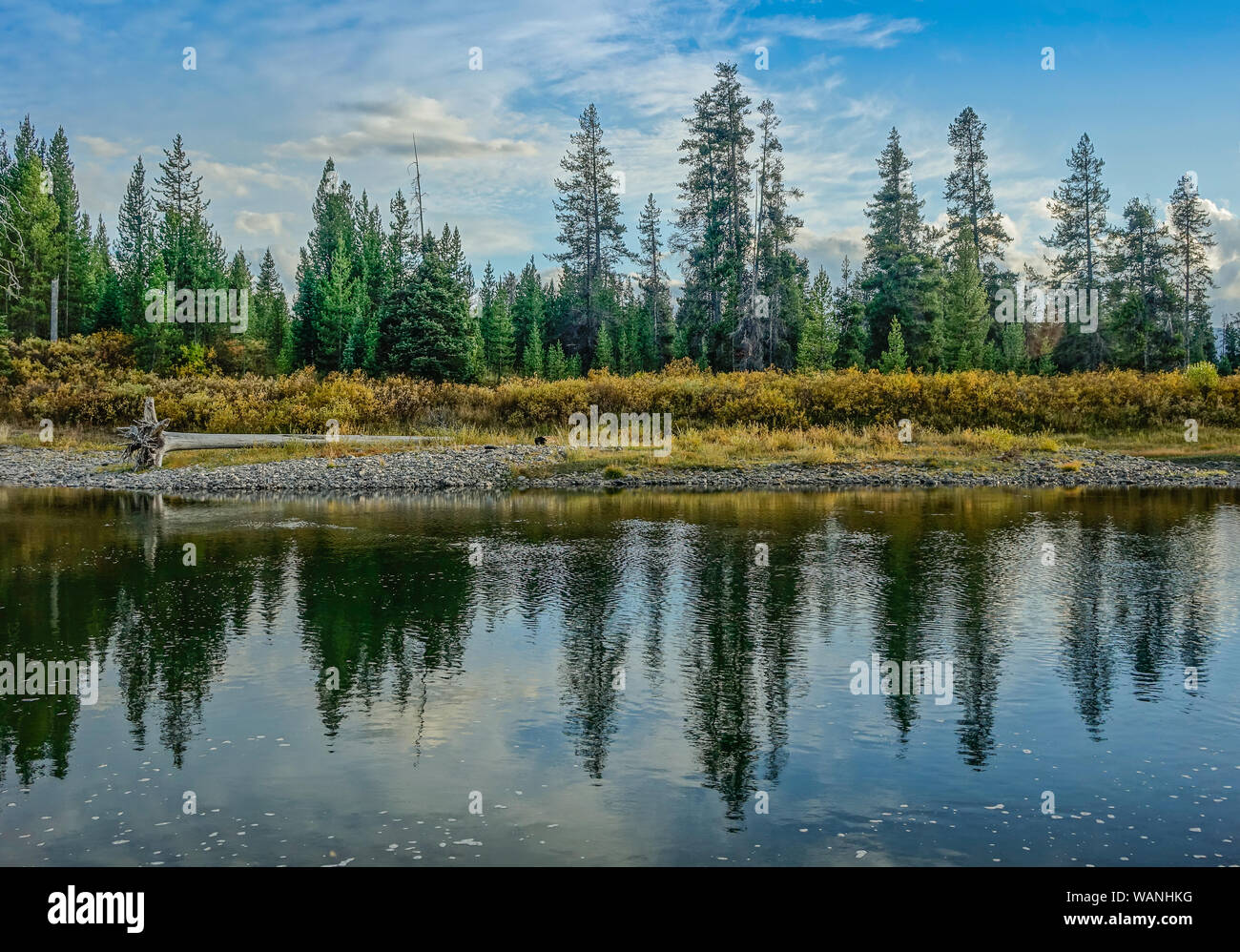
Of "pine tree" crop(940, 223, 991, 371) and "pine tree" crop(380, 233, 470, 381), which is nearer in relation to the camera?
"pine tree" crop(380, 233, 470, 381)

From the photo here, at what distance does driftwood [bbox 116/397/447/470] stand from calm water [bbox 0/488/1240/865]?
17044 millimetres

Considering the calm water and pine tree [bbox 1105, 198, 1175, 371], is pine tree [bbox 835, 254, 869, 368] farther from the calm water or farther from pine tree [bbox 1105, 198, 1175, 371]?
the calm water

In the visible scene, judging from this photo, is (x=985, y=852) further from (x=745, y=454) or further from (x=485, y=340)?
(x=485, y=340)

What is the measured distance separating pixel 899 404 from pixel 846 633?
3107 cm

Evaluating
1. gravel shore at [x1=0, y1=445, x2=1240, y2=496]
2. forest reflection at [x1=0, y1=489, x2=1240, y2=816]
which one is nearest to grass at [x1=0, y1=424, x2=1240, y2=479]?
gravel shore at [x1=0, y1=445, x2=1240, y2=496]

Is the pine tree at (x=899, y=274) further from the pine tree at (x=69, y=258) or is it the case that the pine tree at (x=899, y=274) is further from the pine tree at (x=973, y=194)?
the pine tree at (x=69, y=258)

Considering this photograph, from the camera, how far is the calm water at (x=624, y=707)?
683 cm

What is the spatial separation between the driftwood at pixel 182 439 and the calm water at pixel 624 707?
671 inches

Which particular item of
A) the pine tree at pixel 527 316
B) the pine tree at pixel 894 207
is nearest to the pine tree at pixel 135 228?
the pine tree at pixel 527 316

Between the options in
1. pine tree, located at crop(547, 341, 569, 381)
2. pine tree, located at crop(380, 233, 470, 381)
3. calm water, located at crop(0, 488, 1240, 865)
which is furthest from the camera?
pine tree, located at crop(547, 341, 569, 381)

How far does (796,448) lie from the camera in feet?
120

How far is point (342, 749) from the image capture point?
839 centimetres

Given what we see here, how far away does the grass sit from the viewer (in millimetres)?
33906
